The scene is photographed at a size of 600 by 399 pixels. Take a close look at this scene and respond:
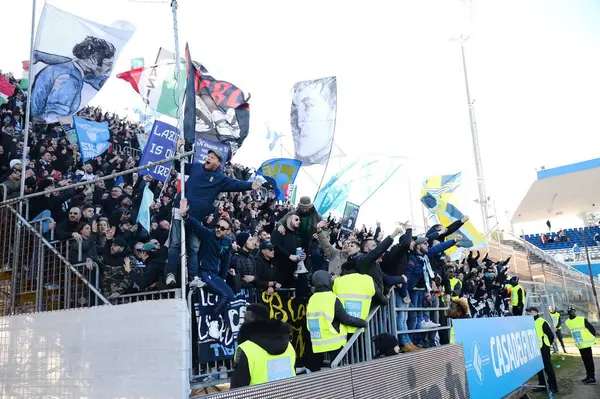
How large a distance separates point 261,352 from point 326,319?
63.4 inches

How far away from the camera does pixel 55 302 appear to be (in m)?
5.90

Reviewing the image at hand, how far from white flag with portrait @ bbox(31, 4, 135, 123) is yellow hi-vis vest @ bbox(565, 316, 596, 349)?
13.1 m

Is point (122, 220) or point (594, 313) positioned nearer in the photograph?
point (122, 220)

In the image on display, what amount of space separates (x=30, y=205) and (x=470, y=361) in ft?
22.0

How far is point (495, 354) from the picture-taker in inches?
340

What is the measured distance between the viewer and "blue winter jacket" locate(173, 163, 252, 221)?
6.74 m

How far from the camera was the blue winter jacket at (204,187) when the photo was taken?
6742 millimetres

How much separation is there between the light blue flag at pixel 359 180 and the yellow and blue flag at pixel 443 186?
15.4 feet

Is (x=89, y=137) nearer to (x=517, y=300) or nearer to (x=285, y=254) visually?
(x=285, y=254)

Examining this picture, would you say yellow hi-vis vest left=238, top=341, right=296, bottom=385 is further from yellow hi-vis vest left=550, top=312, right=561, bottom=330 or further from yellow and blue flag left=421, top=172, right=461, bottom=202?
yellow hi-vis vest left=550, top=312, right=561, bottom=330

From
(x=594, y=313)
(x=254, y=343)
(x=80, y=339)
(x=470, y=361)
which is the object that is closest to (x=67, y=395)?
(x=80, y=339)

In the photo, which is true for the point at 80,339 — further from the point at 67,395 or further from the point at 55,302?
the point at 55,302

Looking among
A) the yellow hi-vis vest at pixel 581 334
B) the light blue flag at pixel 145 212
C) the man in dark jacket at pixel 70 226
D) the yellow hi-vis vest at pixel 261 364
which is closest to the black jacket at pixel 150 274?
the man in dark jacket at pixel 70 226

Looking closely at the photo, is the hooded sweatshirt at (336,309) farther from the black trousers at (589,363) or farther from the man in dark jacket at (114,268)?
the black trousers at (589,363)
